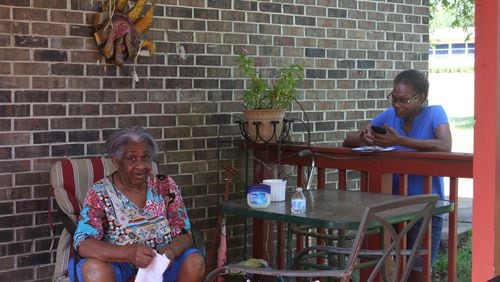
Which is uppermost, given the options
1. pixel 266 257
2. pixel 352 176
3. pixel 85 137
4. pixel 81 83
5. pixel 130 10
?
pixel 130 10

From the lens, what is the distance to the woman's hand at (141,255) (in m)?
3.67

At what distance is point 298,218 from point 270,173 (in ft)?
5.31

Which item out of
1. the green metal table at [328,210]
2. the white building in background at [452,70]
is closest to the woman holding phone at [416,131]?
the green metal table at [328,210]

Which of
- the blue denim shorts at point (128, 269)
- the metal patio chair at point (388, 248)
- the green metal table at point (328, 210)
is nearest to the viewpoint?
the metal patio chair at point (388, 248)

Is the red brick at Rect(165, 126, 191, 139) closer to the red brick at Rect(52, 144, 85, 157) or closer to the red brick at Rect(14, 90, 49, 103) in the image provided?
the red brick at Rect(52, 144, 85, 157)

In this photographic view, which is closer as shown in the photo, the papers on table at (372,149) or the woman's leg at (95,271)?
the woman's leg at (95,271)

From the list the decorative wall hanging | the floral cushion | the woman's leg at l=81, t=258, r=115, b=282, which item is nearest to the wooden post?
the woman's leg at l=81, t=258, r=115, b=282

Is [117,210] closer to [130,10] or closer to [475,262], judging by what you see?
[130,10]

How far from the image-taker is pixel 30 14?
14.3 feet

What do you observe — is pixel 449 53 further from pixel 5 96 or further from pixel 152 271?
pixel 152 271

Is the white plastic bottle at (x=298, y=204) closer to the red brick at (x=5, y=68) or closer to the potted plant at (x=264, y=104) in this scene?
the potted plant at (x=264, y=104)

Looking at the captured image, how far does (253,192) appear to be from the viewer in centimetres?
382

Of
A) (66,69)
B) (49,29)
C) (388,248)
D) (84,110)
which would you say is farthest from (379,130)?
(49,29)

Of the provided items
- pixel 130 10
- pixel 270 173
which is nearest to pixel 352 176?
pixel 270 173
